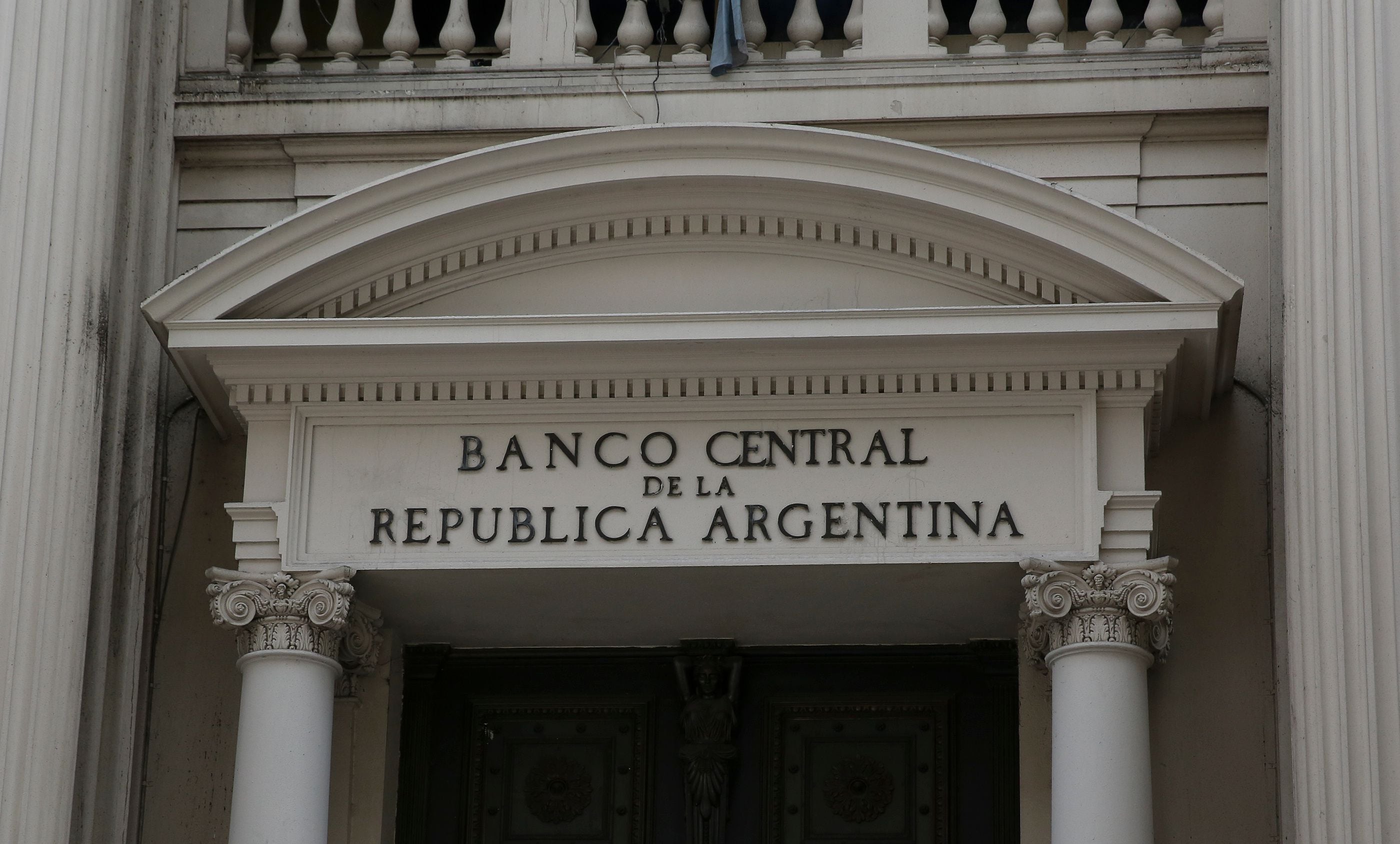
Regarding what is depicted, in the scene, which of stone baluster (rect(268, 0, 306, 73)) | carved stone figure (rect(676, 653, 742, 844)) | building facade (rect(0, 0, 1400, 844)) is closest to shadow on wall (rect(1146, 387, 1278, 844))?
building facade (rect(0, 0, 1400, 844))

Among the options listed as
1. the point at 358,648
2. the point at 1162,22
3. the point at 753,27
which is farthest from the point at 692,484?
the point at 1162,22

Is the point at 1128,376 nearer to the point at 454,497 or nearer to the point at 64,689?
the point at 454,497

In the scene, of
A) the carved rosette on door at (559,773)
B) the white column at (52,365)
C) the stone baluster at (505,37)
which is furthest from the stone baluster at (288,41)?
the carved rosette on door at (559,773)

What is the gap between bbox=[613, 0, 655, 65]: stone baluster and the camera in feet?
37.7

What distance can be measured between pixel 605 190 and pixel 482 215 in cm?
56

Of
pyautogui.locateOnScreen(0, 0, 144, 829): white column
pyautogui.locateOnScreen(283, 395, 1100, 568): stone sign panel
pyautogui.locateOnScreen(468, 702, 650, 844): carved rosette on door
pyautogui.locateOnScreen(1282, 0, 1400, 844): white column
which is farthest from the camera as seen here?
pyautogui.locateOnScreen(468, 702, 650, 844): carved rosette on door

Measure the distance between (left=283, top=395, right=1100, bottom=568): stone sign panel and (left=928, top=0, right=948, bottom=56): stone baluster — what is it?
6.97ft

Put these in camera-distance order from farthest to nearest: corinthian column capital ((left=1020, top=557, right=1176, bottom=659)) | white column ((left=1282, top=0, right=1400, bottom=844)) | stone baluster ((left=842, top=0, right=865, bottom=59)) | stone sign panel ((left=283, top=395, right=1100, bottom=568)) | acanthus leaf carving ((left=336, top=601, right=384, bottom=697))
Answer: stone baluster ((left=842, top=0, right=865, bottom=59)) → acanthus leaf carving ((left=336, top=601, right=384, bottom=697)) → stone sign panel ((left=283, top=395, right=1100, bottom=568)) → corinthian column capital ((left=1020, top=557, right=1176, bottom=659)) → white column ((left=1282, top=0, right=1400, bottom=844))

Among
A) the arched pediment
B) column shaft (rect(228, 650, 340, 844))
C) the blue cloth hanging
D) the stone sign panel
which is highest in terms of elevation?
the blue cloth hanging

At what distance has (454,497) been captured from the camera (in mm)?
10219

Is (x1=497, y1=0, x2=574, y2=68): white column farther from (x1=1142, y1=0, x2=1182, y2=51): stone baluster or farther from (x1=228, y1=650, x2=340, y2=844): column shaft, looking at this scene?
(x1=228, y1=650, x2=340, y2=844): column shaft

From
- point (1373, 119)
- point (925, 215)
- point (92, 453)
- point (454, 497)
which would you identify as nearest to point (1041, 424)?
point (925, 215)

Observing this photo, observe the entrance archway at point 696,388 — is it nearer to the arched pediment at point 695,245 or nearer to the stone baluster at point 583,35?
the arched pediment at point 695,245

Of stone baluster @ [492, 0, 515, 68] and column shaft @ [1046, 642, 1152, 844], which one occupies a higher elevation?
stone baluster @ [492, 0, 515, 68]
